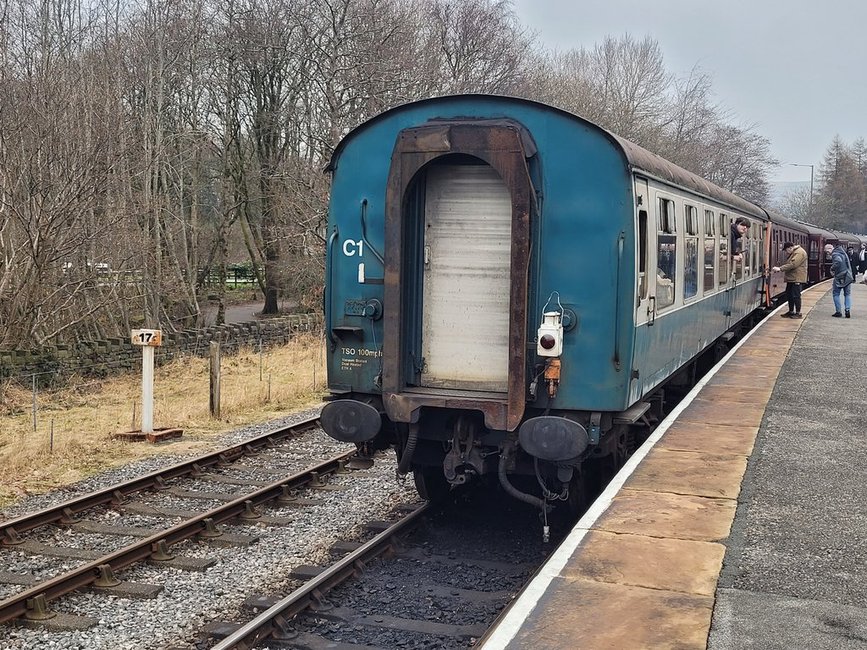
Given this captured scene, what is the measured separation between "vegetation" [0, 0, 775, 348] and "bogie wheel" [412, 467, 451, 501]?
1207 cm

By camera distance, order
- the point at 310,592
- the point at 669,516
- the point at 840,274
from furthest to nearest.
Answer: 1. the point at 840,274
2. the point at 310,592
3. the point at 669,516

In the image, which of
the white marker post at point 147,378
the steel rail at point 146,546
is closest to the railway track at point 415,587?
the steel rail at point 146,546

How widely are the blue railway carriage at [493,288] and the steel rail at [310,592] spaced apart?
710mm

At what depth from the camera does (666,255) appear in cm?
791

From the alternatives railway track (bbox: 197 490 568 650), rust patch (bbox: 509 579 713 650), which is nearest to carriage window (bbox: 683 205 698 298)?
railway track (bbox: 197 490 568 650)

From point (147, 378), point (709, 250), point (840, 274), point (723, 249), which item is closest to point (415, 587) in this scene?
point (709, 250)

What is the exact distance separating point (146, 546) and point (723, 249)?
837cm

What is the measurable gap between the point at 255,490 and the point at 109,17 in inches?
716

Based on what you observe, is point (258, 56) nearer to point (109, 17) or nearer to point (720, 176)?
point (109, 17)

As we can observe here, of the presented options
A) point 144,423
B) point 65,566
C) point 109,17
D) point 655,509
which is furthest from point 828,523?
point 109,17

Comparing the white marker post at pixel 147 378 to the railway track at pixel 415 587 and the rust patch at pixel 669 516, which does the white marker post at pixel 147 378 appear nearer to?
the railway track at pixel 415 587

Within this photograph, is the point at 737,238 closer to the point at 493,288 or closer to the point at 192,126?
the point at 493,288

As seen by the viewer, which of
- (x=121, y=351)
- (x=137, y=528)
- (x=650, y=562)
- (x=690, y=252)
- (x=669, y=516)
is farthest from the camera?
(x=121, y=351)

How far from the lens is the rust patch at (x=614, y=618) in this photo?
3.99 metres
